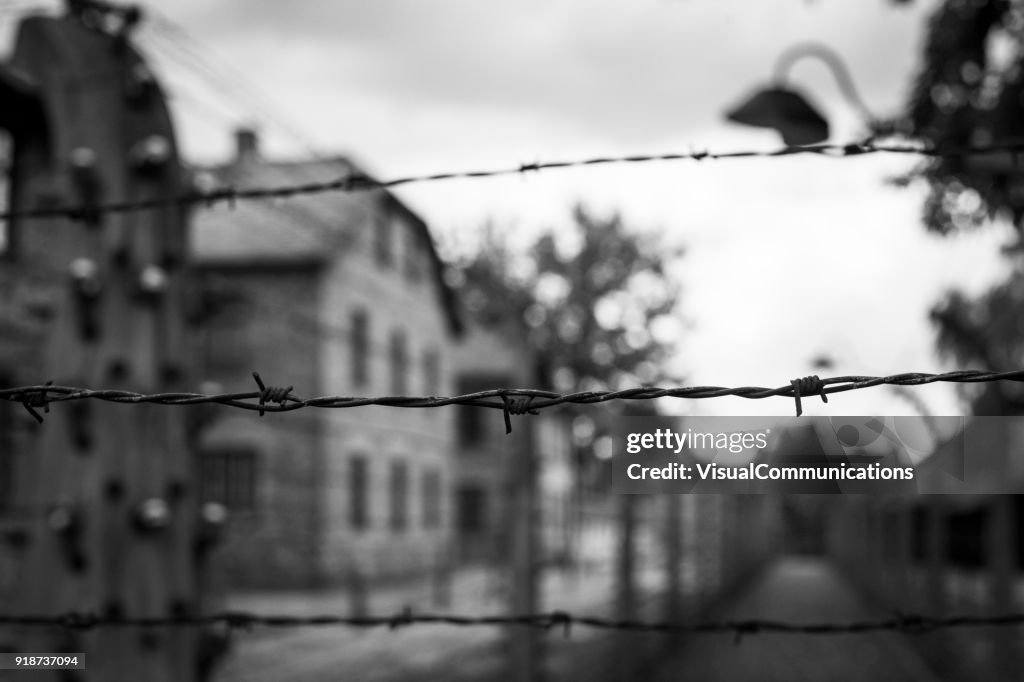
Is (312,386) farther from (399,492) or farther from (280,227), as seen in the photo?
(399,492)

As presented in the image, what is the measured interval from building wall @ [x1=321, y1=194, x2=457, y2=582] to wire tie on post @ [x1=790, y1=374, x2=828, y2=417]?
17.4m

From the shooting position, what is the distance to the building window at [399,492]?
24703 millimetres

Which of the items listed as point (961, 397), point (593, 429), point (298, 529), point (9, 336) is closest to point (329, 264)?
point (298, 529)

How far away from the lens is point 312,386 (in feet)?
72.1

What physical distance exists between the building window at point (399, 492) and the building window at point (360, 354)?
7.99ft

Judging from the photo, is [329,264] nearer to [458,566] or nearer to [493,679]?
[458,566]

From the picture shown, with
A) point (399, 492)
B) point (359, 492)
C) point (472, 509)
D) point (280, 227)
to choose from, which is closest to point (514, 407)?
point (359, 492)

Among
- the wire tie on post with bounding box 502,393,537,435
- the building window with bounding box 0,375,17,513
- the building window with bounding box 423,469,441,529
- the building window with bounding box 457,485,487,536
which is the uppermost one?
the wire tie on post with bounding box 502,393,537,435

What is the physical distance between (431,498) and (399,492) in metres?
1.17

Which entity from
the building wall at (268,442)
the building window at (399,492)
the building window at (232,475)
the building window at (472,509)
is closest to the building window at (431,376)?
the building window at (399,492)

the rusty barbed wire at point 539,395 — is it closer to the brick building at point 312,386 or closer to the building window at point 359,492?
the brick building at point 312,386

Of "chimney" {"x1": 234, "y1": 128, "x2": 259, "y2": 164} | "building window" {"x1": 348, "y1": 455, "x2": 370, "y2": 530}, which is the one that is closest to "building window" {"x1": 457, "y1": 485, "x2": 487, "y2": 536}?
"building window" {"x1": 348, "y1": 455, "x2": 370, "y2": 530}

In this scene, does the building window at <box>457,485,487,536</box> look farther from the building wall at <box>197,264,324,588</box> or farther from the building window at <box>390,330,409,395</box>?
the building wall at <box>197,264,324,588</box>

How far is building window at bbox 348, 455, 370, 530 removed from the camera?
22.5m
